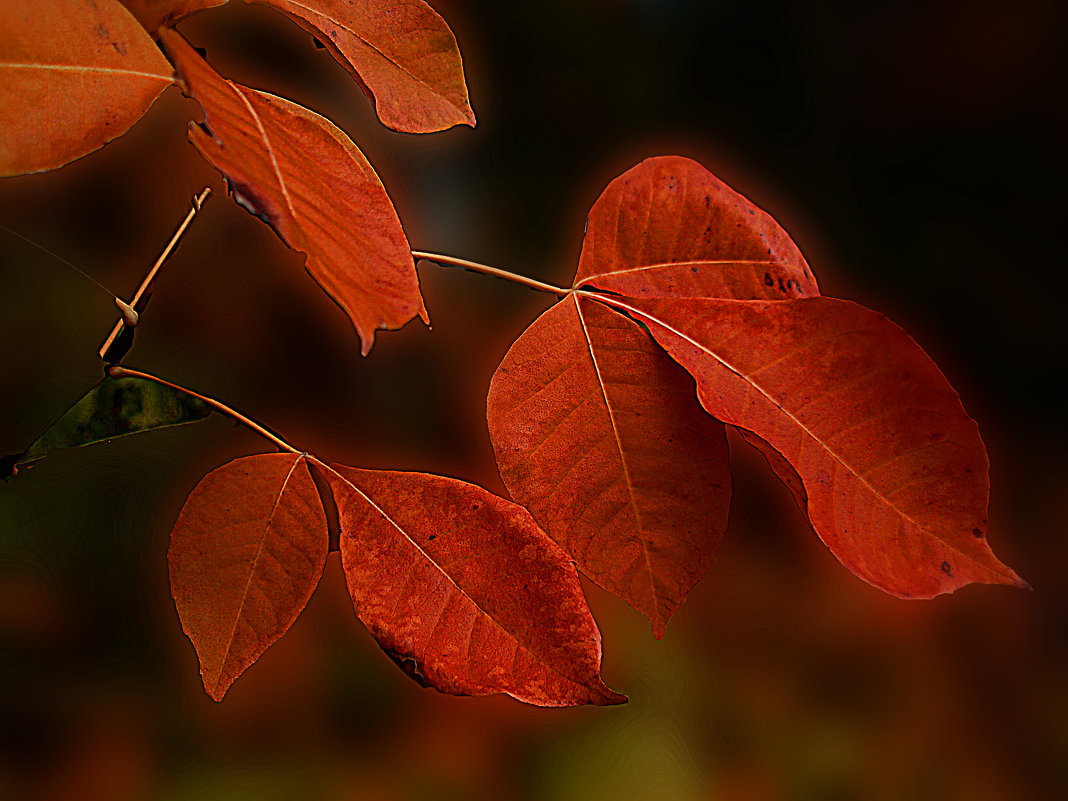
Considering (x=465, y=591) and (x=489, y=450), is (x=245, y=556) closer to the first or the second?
(x=465, y=591)

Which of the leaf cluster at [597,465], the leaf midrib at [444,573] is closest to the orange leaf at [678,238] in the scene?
the leaf cluster at [597,465]

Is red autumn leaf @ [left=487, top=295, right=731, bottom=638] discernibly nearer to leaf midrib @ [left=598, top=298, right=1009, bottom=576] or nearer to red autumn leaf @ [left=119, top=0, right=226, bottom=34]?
leaf midrib @ [left=598, top=298, right=1009, bottom=576]

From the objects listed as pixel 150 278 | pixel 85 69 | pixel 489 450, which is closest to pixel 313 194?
pixel 85 69

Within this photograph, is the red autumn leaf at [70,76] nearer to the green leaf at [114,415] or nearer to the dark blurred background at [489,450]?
the green leaf at [114,415]

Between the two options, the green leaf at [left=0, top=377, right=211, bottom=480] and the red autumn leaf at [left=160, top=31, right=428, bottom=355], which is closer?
the red autumn leaf at [left=160, top=31, right=428, bottom=355]

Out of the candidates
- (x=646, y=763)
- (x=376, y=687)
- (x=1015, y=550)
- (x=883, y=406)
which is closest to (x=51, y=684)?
(x=376, y=687)

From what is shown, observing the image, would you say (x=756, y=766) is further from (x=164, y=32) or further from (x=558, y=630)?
(x=164, y=32)

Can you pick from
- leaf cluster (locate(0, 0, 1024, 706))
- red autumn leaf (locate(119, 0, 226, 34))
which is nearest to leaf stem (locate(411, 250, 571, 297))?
leaf cluster (locate(0, 0, 1024, 706))
